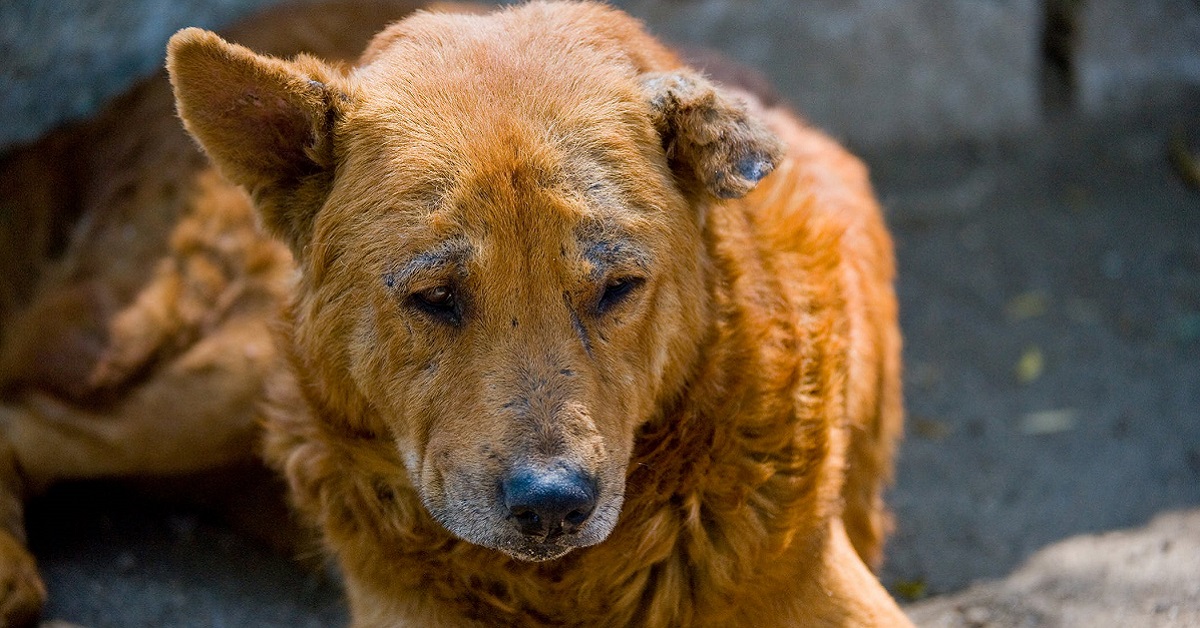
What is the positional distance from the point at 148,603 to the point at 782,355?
2.38 metres

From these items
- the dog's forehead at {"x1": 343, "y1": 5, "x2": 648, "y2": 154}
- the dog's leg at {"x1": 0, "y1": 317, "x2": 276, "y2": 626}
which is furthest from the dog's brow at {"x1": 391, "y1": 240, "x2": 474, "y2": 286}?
the dog's leg at {"x1": 0, "y1": 317, "x2": 276, "y2": 626}

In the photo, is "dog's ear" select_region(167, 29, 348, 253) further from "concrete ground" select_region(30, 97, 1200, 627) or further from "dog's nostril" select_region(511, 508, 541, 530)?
"concrete ground" select_region(30, 97, 1200, 627)

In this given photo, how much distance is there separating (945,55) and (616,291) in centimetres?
463

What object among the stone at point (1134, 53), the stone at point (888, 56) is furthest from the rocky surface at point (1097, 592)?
the stone at point (1134, 53)

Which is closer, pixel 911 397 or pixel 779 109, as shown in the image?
pixel 779 109

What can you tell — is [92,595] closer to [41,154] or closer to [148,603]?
[148,603]

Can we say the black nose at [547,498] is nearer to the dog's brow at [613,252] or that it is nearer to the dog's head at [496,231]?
the dog's head at [496,231]

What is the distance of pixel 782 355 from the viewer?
3145mm

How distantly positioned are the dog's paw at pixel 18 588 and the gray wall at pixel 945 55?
4027 millimetres

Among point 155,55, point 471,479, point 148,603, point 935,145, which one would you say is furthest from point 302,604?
point 935,145

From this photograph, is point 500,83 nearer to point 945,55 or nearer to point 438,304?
point 438,304

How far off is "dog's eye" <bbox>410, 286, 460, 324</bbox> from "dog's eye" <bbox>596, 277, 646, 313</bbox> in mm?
338

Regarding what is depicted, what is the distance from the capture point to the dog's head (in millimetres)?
2684

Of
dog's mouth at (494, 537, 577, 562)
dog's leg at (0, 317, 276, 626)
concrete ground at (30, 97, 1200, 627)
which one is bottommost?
concrete ground at (30, 97, 1200, 627)
